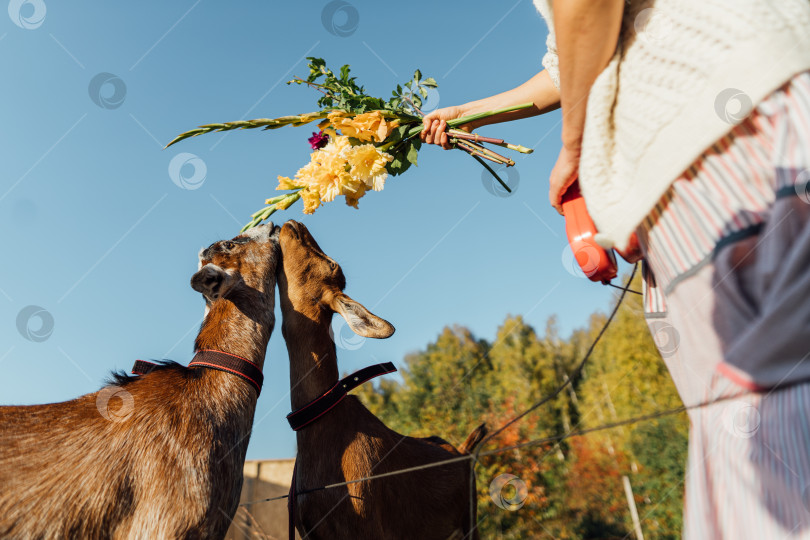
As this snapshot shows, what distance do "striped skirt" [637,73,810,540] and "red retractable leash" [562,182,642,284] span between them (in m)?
0.38

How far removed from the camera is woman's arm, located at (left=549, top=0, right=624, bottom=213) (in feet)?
3.93

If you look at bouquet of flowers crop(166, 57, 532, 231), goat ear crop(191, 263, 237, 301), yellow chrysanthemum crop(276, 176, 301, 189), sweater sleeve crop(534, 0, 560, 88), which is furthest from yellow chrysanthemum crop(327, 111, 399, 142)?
goat ear crop(191, 263, 237, 301)

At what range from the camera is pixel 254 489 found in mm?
11148

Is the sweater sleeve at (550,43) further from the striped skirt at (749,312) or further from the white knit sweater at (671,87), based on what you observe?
Result: the striped skirt at (749,312)

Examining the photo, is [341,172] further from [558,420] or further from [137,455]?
[558,420]

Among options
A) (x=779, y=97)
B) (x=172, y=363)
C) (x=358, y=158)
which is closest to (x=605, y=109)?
(x=779, y=97)

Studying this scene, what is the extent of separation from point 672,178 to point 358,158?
1.83m

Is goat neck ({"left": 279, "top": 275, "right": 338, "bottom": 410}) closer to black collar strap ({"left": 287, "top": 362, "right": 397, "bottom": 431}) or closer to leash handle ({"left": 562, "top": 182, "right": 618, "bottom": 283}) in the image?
black collar strap ({"left": 287, "top": 362, "right": 397, "bottom": 431})

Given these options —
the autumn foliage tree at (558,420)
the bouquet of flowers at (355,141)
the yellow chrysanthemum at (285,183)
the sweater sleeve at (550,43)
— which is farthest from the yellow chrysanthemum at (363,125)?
the autumn foliage tree at (558,420)

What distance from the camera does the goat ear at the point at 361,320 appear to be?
11.3 feet

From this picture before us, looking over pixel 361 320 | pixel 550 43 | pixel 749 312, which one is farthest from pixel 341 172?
pixel 749 312

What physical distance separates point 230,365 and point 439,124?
188cm

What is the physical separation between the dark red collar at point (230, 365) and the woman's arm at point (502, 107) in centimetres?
172

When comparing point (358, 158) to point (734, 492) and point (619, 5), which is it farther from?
point (734, 492)
